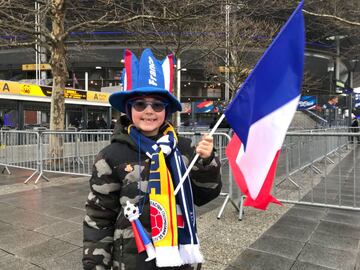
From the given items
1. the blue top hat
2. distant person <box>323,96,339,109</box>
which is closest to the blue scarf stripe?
the blue top hat

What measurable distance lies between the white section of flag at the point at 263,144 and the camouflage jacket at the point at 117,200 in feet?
0.68

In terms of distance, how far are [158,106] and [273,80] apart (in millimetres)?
690

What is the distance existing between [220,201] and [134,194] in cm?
491

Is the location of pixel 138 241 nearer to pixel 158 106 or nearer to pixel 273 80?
pixel 158 106

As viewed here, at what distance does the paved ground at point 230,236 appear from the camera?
3.88 meters

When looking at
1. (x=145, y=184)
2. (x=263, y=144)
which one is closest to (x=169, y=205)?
(x=145, y=184)

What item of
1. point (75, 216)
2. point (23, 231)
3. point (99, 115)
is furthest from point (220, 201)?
point (99, 115)

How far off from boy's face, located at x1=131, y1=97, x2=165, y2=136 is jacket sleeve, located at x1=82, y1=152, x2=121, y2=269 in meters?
0.30

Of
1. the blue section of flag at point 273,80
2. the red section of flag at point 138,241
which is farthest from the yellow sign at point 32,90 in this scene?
the blue section of flag at point 273,80

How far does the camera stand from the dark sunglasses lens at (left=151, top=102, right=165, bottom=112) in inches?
81.0

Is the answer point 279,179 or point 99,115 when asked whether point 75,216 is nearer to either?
point 279,179

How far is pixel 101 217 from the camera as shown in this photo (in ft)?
6.72

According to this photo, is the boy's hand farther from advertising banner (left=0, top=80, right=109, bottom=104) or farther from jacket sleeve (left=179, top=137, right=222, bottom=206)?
advertising banner (left=0, top=80, right=109, bottom=104)

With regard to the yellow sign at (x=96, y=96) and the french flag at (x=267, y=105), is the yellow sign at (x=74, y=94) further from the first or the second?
the french flag at (x=267, y=105)
